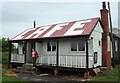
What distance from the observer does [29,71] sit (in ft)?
70.2

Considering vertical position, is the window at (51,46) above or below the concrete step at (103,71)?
above

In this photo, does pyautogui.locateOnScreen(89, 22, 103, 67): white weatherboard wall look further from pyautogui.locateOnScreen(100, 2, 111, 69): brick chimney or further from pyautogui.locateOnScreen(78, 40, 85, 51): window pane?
pyautogui.locateOnScreen(78, 40, 85, 51): window pane

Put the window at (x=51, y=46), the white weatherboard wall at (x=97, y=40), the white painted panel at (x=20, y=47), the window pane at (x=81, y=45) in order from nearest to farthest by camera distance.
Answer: the window pane at (x=81, y=45)
the white weatherboard wall at (x=97, y=40)
the window at (x=51, y=46)
the white painted panel at (x=20, y=47)

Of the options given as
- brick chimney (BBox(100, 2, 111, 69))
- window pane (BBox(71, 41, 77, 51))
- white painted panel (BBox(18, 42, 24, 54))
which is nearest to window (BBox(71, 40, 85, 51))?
window pane (BBox(71, 41, 77, 51))

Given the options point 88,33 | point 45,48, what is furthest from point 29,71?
point 88,33

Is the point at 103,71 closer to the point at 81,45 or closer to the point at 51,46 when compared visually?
the point at 81,45

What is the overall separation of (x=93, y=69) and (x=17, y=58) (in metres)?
10.1

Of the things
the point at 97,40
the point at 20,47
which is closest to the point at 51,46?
the point at 97,40

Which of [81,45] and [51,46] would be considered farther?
[51,46]

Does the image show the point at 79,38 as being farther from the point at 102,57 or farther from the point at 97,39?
the point at 102,57

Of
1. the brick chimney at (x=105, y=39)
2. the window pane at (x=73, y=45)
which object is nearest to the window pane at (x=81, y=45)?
the window pane at (x=73, y=45)

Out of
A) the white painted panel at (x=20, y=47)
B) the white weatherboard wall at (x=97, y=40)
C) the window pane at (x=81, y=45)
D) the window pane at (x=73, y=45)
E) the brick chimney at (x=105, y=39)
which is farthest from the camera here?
the white painted panel at (x=20, y=47)

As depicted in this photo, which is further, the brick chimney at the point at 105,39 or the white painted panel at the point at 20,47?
the white painted panel at the point at 20,47

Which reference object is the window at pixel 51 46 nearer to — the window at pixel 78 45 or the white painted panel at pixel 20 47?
the window at pixel 78 45
